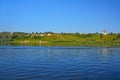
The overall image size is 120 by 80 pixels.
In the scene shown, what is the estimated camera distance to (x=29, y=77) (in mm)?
23703

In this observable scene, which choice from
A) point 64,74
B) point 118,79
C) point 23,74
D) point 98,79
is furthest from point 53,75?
point 118,79

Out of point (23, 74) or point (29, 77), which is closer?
point (29, 77)

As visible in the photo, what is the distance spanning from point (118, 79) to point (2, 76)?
36.6ft

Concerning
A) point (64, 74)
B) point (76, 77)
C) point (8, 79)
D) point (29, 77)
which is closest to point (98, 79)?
Answer: point (76, 77)

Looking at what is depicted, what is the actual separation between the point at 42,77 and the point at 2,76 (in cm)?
393

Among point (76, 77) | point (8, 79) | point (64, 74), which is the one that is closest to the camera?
point (8, 79)

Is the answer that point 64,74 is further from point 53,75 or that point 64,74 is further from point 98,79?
point 98,79

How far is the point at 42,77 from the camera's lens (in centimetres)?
2372

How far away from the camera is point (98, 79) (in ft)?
76.3

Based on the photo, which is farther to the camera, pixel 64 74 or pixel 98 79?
pixel 64 74

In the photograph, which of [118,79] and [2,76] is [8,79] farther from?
[118,79]

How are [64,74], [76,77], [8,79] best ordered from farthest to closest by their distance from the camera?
[64,74]
[76,77]
[8,79]

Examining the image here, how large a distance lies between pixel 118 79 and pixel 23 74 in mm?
9534

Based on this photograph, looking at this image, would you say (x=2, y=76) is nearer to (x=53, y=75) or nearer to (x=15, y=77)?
(x=15, y=77)
